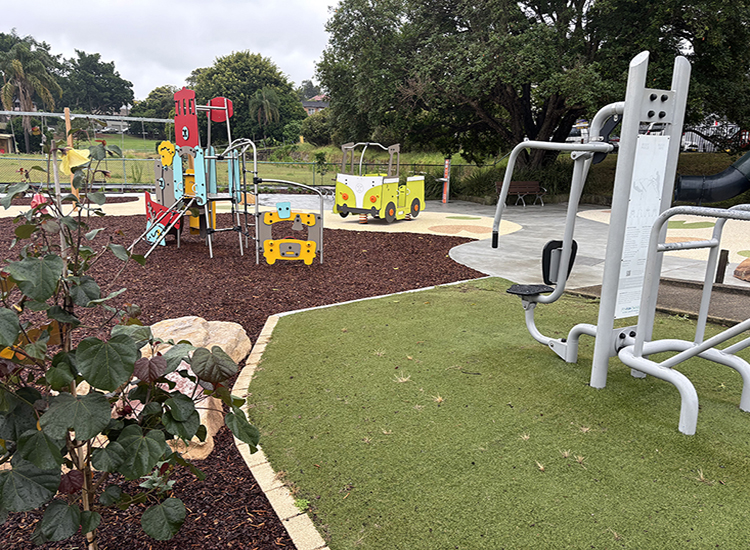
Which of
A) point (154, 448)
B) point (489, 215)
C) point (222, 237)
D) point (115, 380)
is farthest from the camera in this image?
point (489, 215)

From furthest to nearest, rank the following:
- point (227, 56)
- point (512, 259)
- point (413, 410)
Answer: point (227, 56), point (512, 259), point (413, 410)

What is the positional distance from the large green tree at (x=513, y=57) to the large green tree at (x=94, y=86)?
63050 millimetres

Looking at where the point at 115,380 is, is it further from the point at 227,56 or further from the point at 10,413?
the point at 227,56

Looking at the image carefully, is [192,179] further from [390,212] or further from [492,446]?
[492,446]

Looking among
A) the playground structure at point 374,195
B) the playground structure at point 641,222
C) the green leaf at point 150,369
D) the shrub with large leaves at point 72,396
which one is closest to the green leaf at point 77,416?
the shrub with large leaves at point 72,396

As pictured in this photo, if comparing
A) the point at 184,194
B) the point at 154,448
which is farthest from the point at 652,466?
the point at 184,194

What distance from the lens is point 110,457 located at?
4.71 feet

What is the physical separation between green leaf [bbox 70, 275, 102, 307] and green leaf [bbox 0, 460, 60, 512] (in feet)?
1.43

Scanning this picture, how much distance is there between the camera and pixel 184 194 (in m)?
8.25

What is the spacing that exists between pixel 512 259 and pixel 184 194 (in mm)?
5153

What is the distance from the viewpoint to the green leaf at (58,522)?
148 centimetres

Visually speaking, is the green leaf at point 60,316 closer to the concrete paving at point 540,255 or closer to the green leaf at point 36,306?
the green leaf at point 36,306

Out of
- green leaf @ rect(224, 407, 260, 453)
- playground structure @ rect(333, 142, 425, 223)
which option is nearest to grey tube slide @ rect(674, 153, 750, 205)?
green leaf @ rect(224, 407, 260, 453)

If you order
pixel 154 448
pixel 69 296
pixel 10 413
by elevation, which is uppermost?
pixel 69 296
